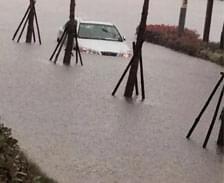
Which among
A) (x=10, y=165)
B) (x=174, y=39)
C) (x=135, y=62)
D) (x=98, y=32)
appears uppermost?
(x=10, y=165)

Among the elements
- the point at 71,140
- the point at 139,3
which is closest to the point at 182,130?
the point at 71,140

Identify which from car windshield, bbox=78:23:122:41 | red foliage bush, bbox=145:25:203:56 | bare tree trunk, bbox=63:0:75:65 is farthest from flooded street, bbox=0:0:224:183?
red foliage bush, bbox=145:25:203:56

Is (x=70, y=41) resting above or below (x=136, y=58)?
below

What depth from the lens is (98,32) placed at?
28.2 metres

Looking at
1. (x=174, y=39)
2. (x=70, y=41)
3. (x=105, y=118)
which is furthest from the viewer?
(x=174, y=39)

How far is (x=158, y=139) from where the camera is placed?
14203mm

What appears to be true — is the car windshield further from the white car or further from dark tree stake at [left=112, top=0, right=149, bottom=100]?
dark tree stake at [left=112, top=0, right=149, bottom=100]

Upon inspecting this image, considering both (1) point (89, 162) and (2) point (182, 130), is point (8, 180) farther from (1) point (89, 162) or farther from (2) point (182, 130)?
(2) point (182, 130)

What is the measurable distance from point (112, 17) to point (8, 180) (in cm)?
3835

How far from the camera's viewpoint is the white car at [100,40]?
88.7ft

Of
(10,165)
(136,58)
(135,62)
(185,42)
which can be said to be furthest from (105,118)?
(185,42)

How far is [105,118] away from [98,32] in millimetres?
12968

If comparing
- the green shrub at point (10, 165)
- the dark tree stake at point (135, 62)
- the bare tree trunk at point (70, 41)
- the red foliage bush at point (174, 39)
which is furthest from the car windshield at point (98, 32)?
the green shrub at point (10, 165)

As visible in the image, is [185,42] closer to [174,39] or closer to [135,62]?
[174,39]
